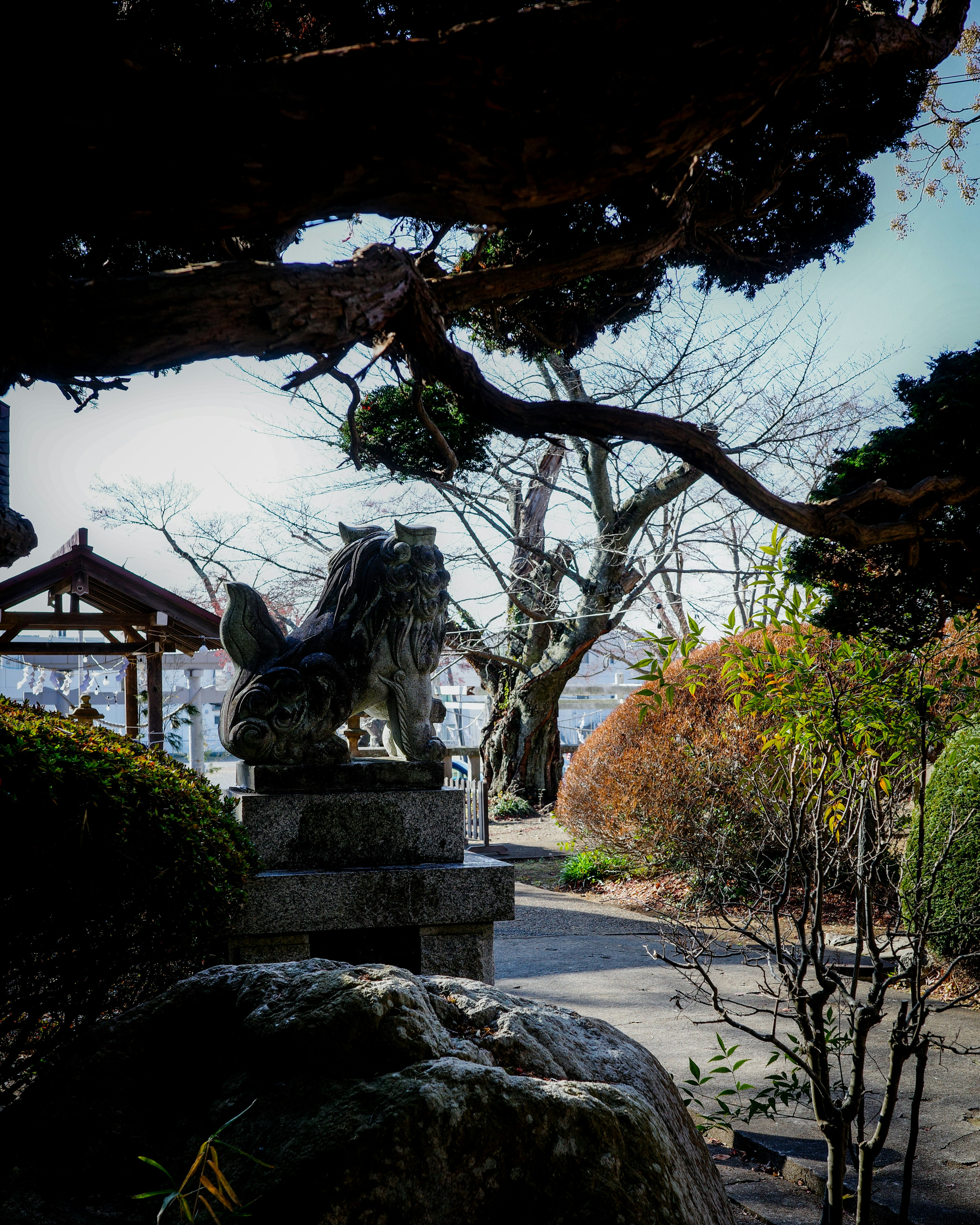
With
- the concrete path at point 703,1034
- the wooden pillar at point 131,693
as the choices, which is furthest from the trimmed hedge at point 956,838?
the wooden pillar at point 131,693

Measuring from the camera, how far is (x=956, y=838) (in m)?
4.98

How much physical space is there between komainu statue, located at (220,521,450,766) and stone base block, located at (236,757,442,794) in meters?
0.05

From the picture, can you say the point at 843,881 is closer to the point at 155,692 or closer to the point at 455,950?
the point at 455,950

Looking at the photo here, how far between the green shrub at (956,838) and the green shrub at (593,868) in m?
4.16

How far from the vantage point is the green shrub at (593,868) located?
9.61m

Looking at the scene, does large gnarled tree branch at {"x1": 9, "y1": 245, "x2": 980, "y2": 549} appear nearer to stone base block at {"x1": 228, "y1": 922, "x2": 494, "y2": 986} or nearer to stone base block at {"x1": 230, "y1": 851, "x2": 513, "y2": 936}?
stone base block at {"x1": 230, "y1": 851, "x2": 513, "y2": 936}

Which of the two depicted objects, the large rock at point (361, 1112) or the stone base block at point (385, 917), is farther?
the stone base block at point (385, 917)

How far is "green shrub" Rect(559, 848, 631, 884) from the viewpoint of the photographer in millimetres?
9609

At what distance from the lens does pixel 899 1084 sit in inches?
151

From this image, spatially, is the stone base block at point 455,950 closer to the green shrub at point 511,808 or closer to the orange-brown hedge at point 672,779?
the orange-brown hedge at point 672,779

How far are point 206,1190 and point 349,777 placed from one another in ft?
8.78

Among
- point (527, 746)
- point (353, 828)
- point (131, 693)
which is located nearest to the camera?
point (353, 828)

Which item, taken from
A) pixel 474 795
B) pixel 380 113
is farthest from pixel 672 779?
pixel 380 113

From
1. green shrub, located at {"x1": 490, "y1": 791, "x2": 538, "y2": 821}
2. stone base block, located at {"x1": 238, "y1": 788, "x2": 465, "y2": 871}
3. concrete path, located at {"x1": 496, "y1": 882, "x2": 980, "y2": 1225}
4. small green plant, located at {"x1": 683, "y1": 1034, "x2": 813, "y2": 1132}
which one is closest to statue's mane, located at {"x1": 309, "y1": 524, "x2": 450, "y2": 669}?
stone base block, located at {"x1": 238, "y1": 788, "x2": 465, "y2": 871}
